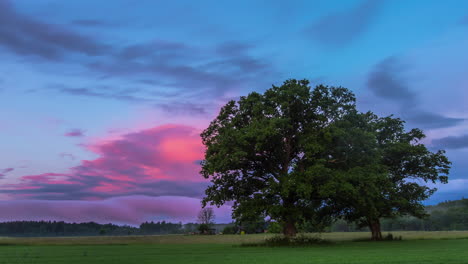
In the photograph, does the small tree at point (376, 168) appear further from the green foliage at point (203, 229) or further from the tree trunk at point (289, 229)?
the green foliage at point (203, 229)

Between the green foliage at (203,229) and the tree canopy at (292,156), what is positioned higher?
the tree canopy at (292,156)

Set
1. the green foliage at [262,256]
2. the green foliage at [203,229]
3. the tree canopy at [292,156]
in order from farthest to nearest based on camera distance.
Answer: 1. the green foliage at [203,229]
2. the tree canopy at [292,156]
3. the green foliage at [262,256]

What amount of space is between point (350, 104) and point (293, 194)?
13511mm

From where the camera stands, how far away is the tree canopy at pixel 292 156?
4684 cm

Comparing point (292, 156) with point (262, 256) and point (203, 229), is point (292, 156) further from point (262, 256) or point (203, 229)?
point (203, 229)

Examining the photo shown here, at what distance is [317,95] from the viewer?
52.8 m

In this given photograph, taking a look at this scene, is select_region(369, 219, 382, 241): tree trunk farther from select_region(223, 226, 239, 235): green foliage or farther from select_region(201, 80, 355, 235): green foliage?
select_region(223, 226, 239, 235): green foliage

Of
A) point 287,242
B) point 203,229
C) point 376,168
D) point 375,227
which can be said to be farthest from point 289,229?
point 203,229

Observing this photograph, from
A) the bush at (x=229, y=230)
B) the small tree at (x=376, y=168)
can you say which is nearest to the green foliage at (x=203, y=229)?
the bush at (x=229, y=230)

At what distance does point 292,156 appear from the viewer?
176ft

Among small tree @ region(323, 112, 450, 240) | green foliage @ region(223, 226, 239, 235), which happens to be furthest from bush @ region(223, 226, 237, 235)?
small tree @ region(323, 112, 450, 240)

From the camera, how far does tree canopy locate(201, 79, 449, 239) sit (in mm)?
46844

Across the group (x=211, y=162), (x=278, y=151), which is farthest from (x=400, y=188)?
(x=211, y=162)

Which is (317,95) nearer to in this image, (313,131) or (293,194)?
(313,131)
